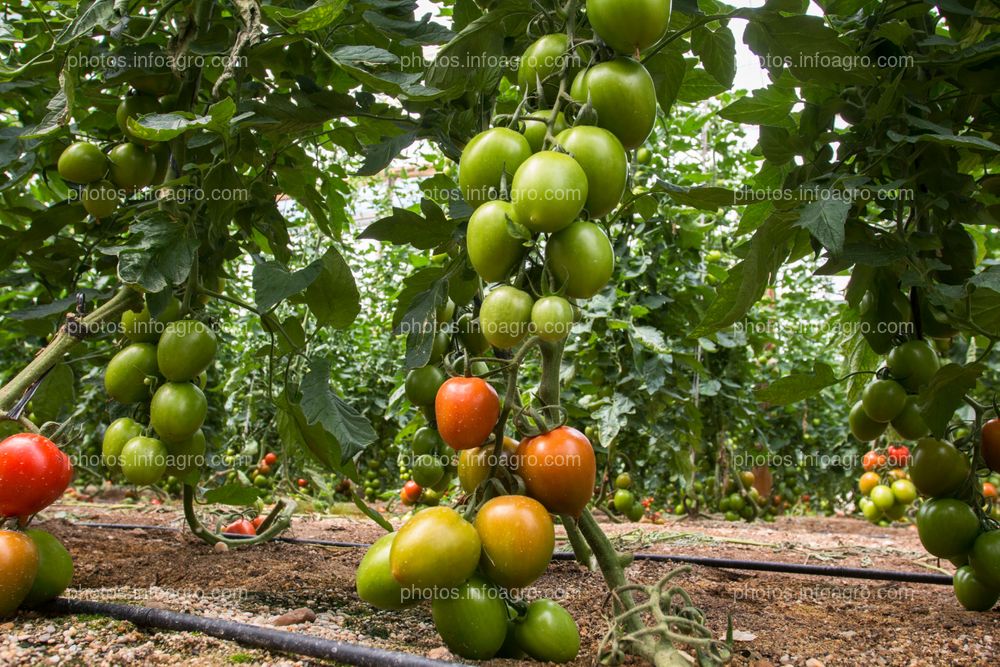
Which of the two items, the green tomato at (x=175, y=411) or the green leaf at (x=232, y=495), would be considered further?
the green leaf at (x=232, y=495)

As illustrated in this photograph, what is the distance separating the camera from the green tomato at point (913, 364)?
135cm

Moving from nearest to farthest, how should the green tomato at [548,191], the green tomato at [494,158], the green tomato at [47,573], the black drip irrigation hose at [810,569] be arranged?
1. the green tomato at [548,191]
2. the green tomato at [494,158]
3. the green tomato at [47,573]
4. the black drip irrigation hose at [810,569]

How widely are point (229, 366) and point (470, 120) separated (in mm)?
4809

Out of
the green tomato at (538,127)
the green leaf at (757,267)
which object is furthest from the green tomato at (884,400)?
the green tomato at (538,127)

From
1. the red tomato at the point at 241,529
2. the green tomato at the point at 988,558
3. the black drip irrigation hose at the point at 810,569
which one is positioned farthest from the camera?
the red tomato at the point at 241,529

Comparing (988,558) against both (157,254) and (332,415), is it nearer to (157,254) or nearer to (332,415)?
(332,415)

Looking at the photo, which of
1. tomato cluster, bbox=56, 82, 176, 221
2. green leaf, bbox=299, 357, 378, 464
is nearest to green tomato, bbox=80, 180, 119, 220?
tomato cluster, bbox=56, 82, 176, 221

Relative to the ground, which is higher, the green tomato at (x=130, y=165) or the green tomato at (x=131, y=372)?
the green tomato at (x=130, y=165)

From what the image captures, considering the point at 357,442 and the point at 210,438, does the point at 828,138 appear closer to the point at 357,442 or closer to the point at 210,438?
the point at 357,442

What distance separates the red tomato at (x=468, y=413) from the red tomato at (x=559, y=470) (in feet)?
0.22

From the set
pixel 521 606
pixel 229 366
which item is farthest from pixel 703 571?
pixel 229 366

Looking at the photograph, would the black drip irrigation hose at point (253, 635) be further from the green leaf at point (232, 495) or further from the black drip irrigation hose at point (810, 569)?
the black drip irrigation hose at point (810, 569)

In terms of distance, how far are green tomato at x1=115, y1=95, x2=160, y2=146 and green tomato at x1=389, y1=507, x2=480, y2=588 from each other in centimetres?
99

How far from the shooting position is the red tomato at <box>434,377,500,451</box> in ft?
2.84
